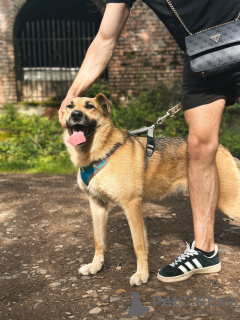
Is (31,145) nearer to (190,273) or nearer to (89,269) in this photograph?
(89,269)

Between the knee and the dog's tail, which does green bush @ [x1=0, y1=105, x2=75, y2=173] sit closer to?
the dog's tail

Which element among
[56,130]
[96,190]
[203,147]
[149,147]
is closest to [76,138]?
[96,190]

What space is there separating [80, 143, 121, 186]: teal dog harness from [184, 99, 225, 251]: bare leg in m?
0.71

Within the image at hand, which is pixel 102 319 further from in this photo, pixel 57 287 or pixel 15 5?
pixel 15 5

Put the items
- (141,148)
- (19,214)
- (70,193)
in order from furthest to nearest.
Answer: (70,193), (19,214), (141,148)

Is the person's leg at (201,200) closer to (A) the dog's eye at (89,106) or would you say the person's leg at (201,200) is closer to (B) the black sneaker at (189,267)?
(B) the black sneaker at (189,267)

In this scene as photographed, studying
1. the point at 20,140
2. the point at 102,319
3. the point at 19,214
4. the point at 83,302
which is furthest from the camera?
the point at 20,140

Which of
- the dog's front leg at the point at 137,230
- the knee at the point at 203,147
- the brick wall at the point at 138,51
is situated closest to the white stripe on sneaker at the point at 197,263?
the dog's front leg at the point at 137,230

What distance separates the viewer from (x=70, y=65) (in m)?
11.0

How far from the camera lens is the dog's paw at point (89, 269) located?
3240mm

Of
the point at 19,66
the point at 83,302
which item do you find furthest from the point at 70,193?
the point at 19,66

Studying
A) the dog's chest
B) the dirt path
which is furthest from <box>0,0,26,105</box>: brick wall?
the dog's chest

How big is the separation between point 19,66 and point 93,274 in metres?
9.10

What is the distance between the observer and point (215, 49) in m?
2.71
